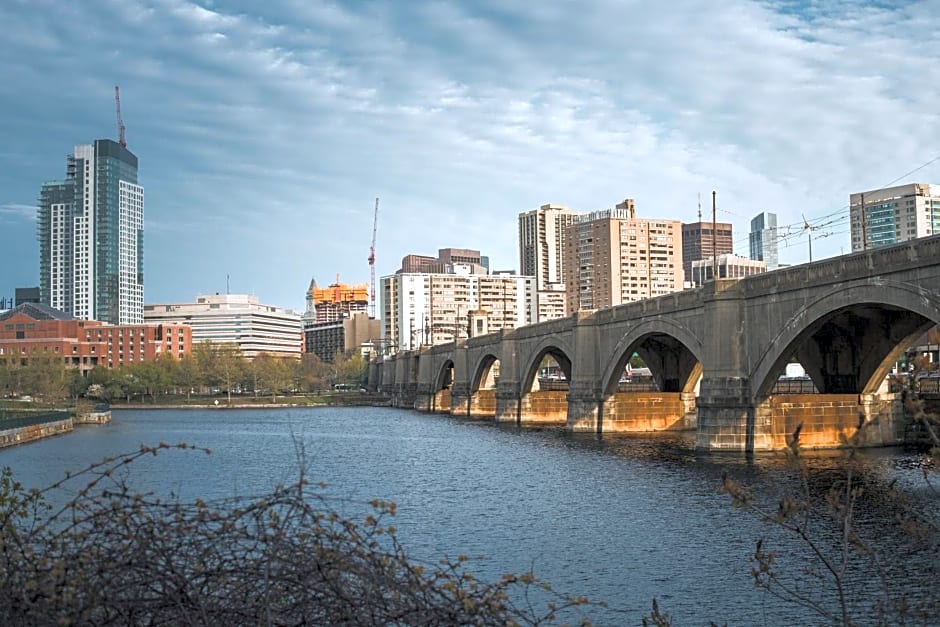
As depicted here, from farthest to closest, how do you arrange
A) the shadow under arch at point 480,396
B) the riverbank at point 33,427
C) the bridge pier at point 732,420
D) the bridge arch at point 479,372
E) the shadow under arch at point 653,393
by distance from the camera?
the shadow under arch at point 480,396
the bridge arch at point 479,372
the shadow under arch at point 653,393
the riverbank at point 33,427
the bridge pier at point 732,420

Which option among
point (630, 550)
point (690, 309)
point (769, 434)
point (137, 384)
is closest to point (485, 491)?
point (630, 550)

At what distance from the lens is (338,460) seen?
51.7 metres

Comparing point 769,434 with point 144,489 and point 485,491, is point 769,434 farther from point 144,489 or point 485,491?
point 144,489

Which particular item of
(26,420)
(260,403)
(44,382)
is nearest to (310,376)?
(260,403)

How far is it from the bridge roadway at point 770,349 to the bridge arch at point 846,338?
0.06 m

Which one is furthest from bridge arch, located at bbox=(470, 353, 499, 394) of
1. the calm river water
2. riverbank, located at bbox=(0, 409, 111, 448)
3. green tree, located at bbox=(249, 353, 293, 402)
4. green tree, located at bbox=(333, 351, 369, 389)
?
green tree, located at bbox=(333, 351, 369, 389)

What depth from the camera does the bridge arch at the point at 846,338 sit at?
39.3 metres

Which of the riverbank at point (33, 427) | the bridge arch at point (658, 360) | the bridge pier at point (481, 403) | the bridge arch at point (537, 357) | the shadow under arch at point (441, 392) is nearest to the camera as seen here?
the riverbank at point (33, 427)

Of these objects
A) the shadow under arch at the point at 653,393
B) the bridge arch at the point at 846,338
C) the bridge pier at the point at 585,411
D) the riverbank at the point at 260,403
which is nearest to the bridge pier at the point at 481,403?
the shadow under arch at the point at 653,393

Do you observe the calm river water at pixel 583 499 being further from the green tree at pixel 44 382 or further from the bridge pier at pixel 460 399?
the green tree at pixel 44 382

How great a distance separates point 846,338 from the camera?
48.6 metres

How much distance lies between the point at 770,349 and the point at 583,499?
1404 cm

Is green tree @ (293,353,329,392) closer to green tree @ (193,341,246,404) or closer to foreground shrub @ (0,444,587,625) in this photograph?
green tree @ (193,341,246,404)

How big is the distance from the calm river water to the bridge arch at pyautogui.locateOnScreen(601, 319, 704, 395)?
213 inches
